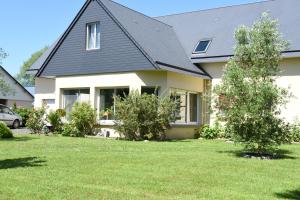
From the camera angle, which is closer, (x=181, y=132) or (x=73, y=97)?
(x=181, y=132)

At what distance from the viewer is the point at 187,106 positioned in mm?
25766

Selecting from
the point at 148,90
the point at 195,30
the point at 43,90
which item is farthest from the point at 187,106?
the point at 43,90

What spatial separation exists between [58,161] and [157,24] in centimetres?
1768

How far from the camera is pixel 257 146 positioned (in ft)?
50.9

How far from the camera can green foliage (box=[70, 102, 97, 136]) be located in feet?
77.5

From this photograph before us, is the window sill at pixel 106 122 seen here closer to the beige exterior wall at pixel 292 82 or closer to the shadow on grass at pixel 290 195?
the beige exterior wall at pixel 292 82

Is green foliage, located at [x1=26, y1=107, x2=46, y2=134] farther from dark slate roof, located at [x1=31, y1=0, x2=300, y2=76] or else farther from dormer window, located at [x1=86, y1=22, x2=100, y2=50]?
dark slate roof, located at [x1=31, y1=0, x2=300, y2=76]

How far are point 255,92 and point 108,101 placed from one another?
12.2 m

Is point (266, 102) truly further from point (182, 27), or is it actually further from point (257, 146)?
point (182, 27)

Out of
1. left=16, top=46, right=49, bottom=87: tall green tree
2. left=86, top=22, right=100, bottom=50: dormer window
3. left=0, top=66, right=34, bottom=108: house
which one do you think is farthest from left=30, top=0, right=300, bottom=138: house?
left=16, top=46, right=49, bottom=87: tall green tree

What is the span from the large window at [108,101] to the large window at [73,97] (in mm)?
1021

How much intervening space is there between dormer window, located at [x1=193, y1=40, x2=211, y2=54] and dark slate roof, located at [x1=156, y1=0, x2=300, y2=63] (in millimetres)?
274

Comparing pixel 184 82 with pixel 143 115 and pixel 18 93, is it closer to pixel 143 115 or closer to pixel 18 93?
pixel 143 115

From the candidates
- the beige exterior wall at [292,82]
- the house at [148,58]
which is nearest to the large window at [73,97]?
the house at [148,58]
